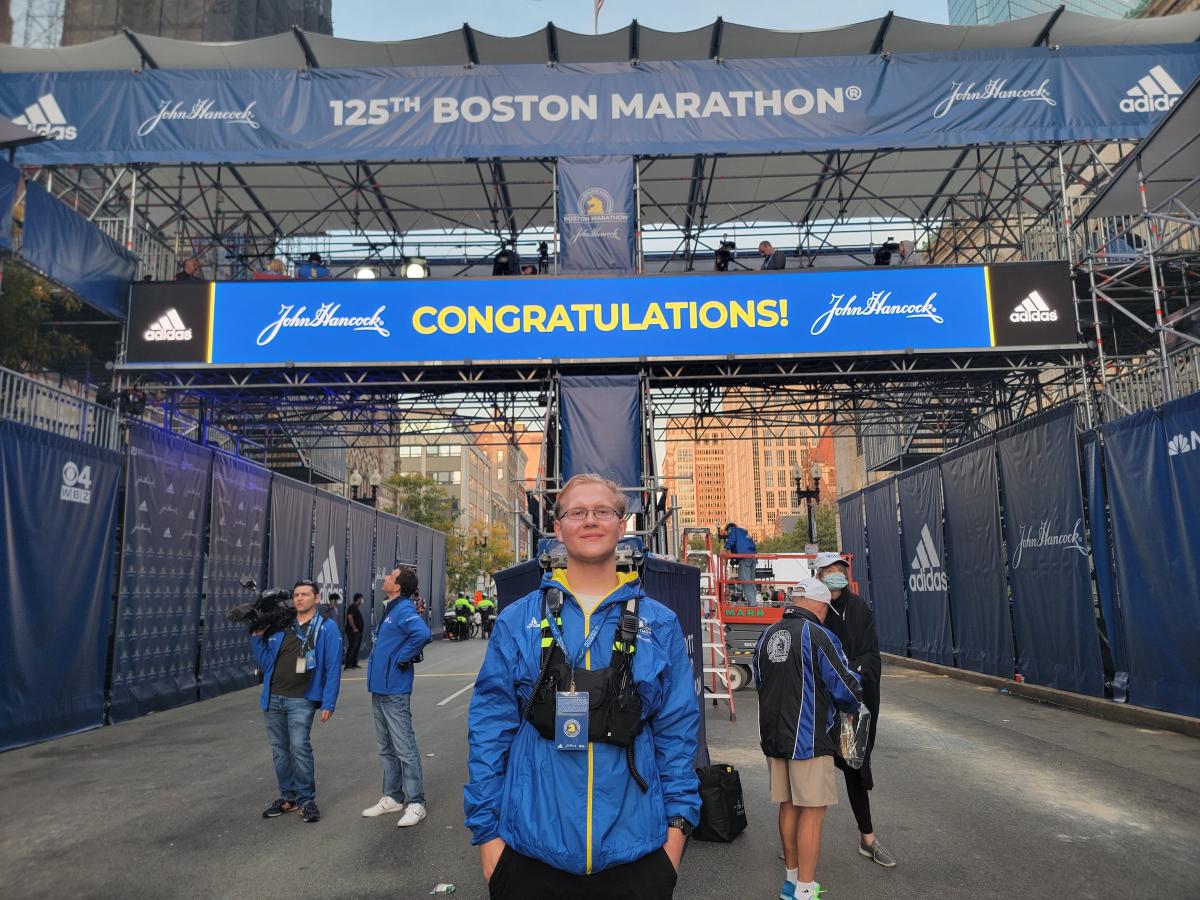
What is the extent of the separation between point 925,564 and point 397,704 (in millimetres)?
14981

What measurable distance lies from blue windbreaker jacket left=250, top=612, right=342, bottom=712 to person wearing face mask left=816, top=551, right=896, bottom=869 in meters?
3.96

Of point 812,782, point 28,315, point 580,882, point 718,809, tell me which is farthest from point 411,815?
point 28,315

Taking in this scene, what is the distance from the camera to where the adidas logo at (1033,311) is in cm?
1631

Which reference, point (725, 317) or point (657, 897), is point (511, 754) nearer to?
point (657, 897)

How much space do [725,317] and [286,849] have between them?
1304 cm

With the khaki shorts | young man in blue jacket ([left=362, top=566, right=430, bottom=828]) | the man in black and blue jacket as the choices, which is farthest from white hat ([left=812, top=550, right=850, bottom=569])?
young man in blue jacket ([left=362, top=566, right=430, bottom=828])

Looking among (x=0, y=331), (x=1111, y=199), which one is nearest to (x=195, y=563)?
(x=0, y=331)

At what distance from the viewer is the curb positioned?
32.8 feet

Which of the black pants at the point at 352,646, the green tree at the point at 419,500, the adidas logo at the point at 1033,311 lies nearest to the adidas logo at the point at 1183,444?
the adidas logo at the point at 1033,311

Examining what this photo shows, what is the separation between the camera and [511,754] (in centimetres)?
264

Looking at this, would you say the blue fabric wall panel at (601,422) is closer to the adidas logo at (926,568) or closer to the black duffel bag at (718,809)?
the adidas logo at (926,568)

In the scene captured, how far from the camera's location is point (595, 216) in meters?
17.6

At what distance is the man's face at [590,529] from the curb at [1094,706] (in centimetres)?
1023

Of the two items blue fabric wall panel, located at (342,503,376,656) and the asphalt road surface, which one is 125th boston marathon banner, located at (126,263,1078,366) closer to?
the asphalt road surface
